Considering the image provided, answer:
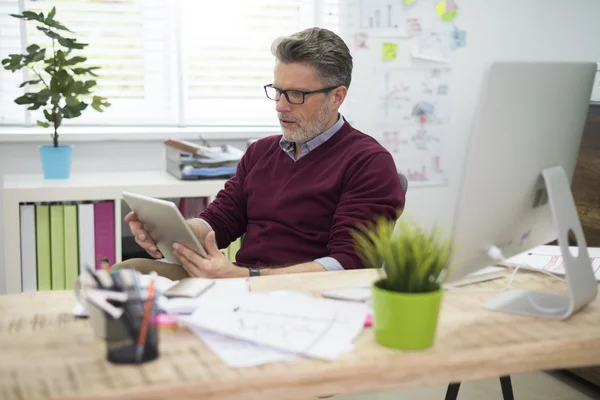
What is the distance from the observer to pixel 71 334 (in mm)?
1072

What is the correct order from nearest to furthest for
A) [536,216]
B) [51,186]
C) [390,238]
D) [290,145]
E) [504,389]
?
1. [390,238]
2. [536,216]
3. [504,389]
4. [290,145]
5. [51,186]

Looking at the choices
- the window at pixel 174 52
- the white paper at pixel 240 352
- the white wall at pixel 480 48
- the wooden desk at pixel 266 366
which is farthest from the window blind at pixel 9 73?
the white paper at pixel 240 352

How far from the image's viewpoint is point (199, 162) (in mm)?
2879

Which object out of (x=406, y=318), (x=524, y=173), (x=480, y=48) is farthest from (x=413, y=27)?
(x=406, y=318)

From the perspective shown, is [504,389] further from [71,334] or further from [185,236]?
[71,334]

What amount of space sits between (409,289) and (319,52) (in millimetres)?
1154

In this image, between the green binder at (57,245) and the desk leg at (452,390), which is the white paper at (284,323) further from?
the green binder at (57,245)

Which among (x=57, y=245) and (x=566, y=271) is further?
(x=57, y=245)

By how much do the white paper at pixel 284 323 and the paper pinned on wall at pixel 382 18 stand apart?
2.37m

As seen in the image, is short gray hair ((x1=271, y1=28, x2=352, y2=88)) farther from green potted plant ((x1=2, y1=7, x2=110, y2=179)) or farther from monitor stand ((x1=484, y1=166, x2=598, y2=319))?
green potted plant ((x1=2, y1=7, x2=110, y2=179))

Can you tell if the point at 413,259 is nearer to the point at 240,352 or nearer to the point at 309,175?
the point at 240,352

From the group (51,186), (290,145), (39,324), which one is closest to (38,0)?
(51,186)

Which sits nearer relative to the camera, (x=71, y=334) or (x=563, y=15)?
(x=71, y=334)

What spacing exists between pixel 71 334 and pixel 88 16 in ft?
7.89
